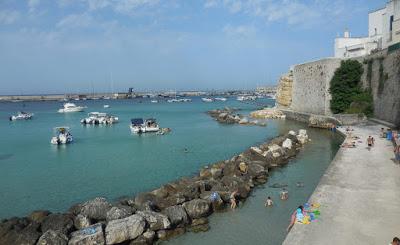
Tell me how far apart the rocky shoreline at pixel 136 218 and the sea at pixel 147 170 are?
1.66 feet

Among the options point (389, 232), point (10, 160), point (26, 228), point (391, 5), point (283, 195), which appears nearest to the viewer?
point (389, 232)

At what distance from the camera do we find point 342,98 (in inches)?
1325

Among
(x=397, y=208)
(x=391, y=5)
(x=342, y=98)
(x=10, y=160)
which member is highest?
(x=391, y=5)

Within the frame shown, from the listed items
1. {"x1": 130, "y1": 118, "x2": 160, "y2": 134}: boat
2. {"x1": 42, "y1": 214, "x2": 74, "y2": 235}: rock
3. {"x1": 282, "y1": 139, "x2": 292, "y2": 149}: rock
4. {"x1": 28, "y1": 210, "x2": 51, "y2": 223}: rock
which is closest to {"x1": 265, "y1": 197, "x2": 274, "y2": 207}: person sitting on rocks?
{"x1": 42, "y1": 214, "x2": 74, "y2": 235}: rock

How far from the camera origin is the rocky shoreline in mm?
10016

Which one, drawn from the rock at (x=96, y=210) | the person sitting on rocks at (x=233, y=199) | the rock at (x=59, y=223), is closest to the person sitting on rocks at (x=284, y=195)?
the person sitting on rocks at (x=233, y=199)

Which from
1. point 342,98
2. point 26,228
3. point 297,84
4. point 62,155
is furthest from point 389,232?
point 297,84

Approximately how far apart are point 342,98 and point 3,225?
2896 centimetres

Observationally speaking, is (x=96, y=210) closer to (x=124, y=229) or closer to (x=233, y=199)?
(x=124, y=229)

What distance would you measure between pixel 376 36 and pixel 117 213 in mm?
37818

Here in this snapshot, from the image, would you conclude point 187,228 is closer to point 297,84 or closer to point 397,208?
point 397,208

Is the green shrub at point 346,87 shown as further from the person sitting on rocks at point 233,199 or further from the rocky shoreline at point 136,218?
the person sitting on rocks at point 233,199

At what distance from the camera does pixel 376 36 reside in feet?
135

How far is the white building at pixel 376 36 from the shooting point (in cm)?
3065
